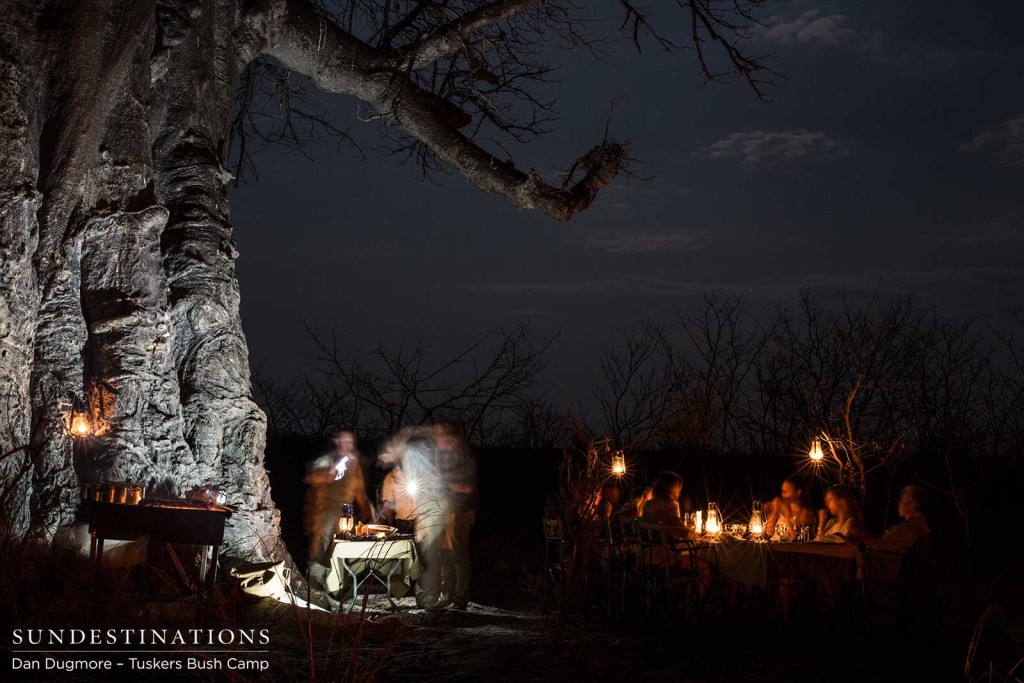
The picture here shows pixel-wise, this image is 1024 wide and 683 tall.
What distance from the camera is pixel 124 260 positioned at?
25.0 ft

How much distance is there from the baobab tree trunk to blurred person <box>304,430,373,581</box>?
3.71ft

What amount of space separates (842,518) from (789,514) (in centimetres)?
97

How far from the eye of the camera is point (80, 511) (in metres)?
6.88

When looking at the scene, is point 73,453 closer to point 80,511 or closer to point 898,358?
point 80,511

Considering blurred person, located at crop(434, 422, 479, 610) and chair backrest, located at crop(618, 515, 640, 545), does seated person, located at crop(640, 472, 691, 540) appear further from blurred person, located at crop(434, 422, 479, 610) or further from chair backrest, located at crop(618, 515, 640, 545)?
blurred person, located at crop(434, 422, 479, 610)

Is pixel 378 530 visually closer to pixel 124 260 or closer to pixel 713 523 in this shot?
pixel 713 523

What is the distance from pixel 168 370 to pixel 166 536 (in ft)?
6.34

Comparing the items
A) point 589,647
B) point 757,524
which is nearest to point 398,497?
point 589,647

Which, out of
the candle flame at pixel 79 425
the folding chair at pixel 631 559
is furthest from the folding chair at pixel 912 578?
the candle flame at pixel 79 425

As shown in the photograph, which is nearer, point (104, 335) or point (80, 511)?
point (80, 511)

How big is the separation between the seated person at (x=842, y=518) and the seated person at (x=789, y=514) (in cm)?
30

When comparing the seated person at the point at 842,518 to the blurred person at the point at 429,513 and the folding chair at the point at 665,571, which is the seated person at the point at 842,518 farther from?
the blurred person at the point at 429,513

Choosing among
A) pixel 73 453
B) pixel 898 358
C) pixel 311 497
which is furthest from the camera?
pixel 898 358

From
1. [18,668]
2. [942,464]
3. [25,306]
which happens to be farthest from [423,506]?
[942,464]
